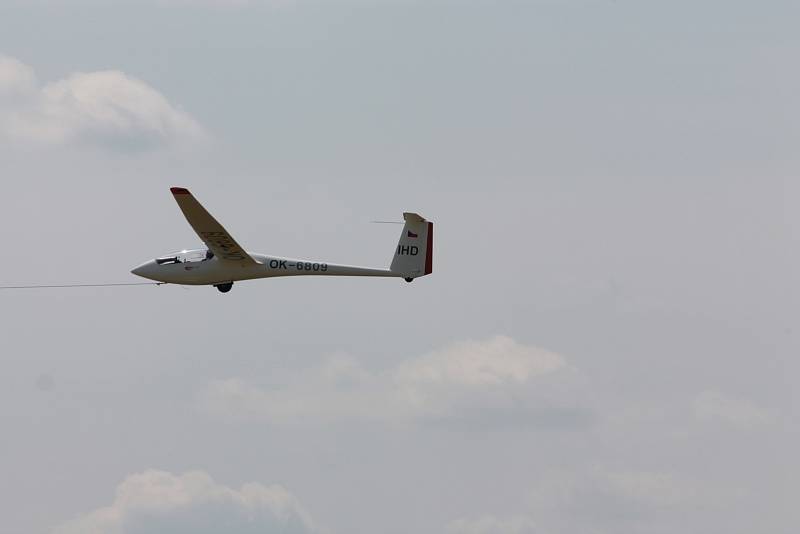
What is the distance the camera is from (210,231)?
86.0 meters

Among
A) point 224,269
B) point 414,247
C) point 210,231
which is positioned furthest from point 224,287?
point 414,247

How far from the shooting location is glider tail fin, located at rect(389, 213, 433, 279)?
88500 mm

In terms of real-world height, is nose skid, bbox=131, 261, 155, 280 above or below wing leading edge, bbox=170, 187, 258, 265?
below

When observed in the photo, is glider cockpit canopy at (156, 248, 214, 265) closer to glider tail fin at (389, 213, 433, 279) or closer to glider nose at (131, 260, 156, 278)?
glider nose at (131, 260, 156, 278)

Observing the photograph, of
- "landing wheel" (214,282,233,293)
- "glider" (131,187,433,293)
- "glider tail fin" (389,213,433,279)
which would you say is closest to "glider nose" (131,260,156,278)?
"glider" (131,187,433,293)

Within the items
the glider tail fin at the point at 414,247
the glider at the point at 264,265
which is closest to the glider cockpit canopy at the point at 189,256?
the glider at the point at 264,265

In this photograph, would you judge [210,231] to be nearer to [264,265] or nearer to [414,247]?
[264,265]

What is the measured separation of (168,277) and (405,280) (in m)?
12.8

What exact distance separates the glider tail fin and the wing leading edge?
7908 millimetres

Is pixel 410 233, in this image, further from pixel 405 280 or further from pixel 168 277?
pixel 168 277

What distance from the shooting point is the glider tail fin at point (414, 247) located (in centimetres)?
8850

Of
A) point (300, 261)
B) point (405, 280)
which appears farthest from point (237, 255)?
point (405, 280)

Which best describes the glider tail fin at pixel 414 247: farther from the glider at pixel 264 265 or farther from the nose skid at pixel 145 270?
the nose skid at pixel 145 270

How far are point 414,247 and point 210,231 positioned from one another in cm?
1109
